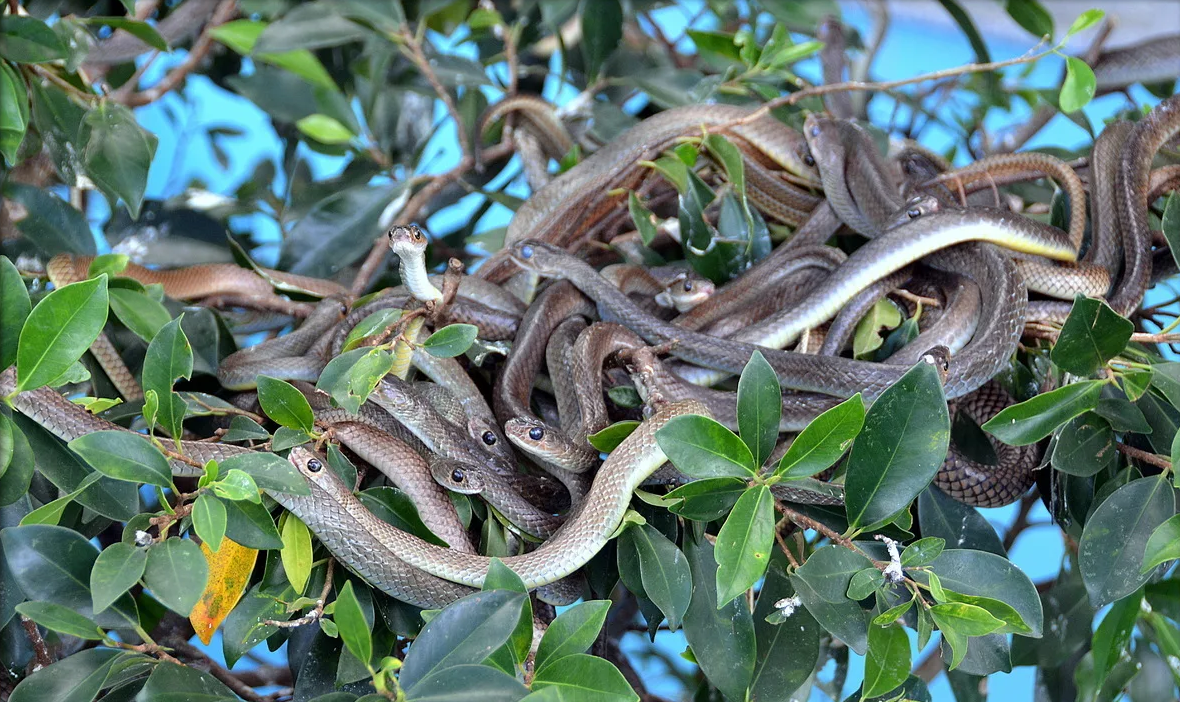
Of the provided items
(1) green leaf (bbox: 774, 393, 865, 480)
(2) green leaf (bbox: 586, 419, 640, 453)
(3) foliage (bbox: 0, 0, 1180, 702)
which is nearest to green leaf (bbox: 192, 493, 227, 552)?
(3) foliage (bbox: 0, 0, 1180, 702)

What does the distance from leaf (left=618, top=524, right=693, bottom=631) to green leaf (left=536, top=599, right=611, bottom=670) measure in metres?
0.07

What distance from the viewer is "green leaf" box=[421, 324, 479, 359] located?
827 millimetres

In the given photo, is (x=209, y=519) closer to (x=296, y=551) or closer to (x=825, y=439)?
(x=296, y=551)

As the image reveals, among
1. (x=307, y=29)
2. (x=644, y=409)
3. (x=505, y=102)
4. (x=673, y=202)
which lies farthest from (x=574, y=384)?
(x=307, y=29)

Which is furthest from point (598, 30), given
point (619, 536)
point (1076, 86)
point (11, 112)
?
point (619, 536)

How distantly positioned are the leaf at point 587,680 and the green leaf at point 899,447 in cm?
24

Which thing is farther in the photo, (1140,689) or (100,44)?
(100,44)

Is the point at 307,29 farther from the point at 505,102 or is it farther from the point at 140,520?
the point at 140,520

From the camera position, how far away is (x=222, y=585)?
2.85 ft

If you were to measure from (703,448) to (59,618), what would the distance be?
21.0 inches

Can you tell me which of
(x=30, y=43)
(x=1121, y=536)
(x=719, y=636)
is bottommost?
(x=719, y=636)

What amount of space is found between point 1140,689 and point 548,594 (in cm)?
69

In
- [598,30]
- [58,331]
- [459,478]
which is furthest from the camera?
[598,30]

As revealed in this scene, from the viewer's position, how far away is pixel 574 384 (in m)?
0.98
